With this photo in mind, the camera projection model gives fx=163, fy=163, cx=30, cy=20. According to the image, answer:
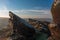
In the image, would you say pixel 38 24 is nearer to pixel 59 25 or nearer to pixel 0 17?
pixel 0 17

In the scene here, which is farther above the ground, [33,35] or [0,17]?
[0,17]

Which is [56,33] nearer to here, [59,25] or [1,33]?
[59,25]

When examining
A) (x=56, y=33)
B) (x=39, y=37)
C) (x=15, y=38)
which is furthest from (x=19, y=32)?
(x=56, y=33)

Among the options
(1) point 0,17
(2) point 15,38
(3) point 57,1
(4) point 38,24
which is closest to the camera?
(3) point 57,1

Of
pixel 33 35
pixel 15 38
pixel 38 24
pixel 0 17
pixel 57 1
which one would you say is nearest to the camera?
pixel 57 1

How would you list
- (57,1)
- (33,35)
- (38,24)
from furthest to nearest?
(38,24)
(33,35)
(57,1)

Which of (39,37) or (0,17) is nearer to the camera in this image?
(39,37)

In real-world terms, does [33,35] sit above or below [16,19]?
below

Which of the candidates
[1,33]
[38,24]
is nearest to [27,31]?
[38,24]

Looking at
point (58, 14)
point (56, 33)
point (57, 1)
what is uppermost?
point (57, 1)
